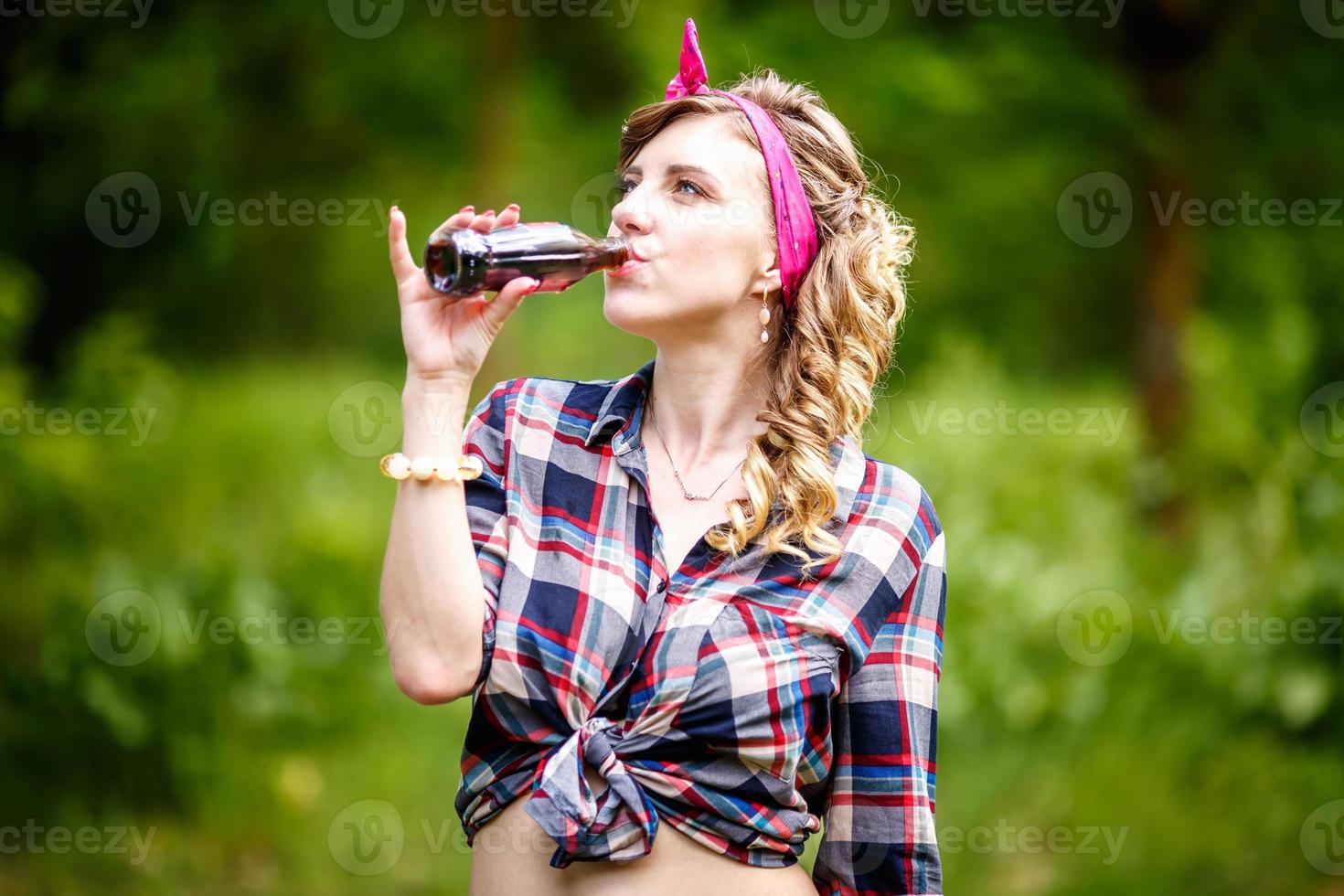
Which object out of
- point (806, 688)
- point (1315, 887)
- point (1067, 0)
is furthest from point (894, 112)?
point (806, 688)

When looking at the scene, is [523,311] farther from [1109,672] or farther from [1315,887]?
[1315,887]

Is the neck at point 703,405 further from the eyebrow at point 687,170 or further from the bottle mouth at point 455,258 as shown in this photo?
the bottle mouth at point 455,258

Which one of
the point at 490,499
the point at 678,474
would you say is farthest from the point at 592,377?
the point at 490,499

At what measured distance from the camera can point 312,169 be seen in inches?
274

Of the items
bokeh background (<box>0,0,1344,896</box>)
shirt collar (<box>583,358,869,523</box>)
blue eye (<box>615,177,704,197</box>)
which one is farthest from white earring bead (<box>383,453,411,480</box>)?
bokeh background (<box>0,0,1344,896</box>)

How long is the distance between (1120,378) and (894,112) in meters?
2.56

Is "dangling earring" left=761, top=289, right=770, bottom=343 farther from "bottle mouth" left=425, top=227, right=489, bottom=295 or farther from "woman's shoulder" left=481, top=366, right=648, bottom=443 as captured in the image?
"bottle mouth" left=425, top=227, right=489, bottom=295

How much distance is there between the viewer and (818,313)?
234cm

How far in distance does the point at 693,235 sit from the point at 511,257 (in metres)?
0.35

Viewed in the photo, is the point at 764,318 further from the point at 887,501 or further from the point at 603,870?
the point at 603,870

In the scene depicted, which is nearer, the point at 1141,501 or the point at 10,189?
the point at 10,189

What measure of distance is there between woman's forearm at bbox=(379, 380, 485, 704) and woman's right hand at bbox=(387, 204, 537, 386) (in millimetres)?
28

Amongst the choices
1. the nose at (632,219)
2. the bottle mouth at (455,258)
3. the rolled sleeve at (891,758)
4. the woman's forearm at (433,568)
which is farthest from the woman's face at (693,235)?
the rolled sleeve at (891,758)

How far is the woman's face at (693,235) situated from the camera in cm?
211
